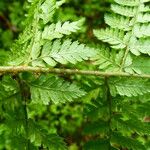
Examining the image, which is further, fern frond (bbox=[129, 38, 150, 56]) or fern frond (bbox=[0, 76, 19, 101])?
fern frond (bbox=[129, 38, 150, 56])

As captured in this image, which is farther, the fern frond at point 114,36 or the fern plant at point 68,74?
the fern frond at point 114,36

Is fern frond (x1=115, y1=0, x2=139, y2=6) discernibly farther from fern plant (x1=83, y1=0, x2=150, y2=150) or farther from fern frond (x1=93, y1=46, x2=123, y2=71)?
fern frond (x1=93, y1=46, x2=123, y2=71)

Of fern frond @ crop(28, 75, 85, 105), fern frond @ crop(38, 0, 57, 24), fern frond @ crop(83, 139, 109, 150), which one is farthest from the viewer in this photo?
fern frond @ crop(83, 139, 109, 150)

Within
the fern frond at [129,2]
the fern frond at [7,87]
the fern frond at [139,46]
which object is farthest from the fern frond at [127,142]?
the fern frond at [129,2]

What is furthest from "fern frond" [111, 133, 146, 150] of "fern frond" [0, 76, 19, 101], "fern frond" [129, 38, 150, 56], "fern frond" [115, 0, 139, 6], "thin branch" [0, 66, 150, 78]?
"fern frond" [115, 0, 139, 6]

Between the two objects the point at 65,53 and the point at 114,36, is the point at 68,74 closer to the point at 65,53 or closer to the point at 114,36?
the point at 65,53

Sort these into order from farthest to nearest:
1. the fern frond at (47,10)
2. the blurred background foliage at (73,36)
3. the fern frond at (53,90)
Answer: the blurred background foliage at (73,36) → the fern frond at (47,10) → the fern frond at (53,90)

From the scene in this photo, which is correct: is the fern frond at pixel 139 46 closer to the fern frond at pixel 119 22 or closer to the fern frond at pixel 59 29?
the fern frond at pixel 119 22

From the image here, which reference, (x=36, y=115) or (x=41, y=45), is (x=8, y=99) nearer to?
(x=41, y=45)
